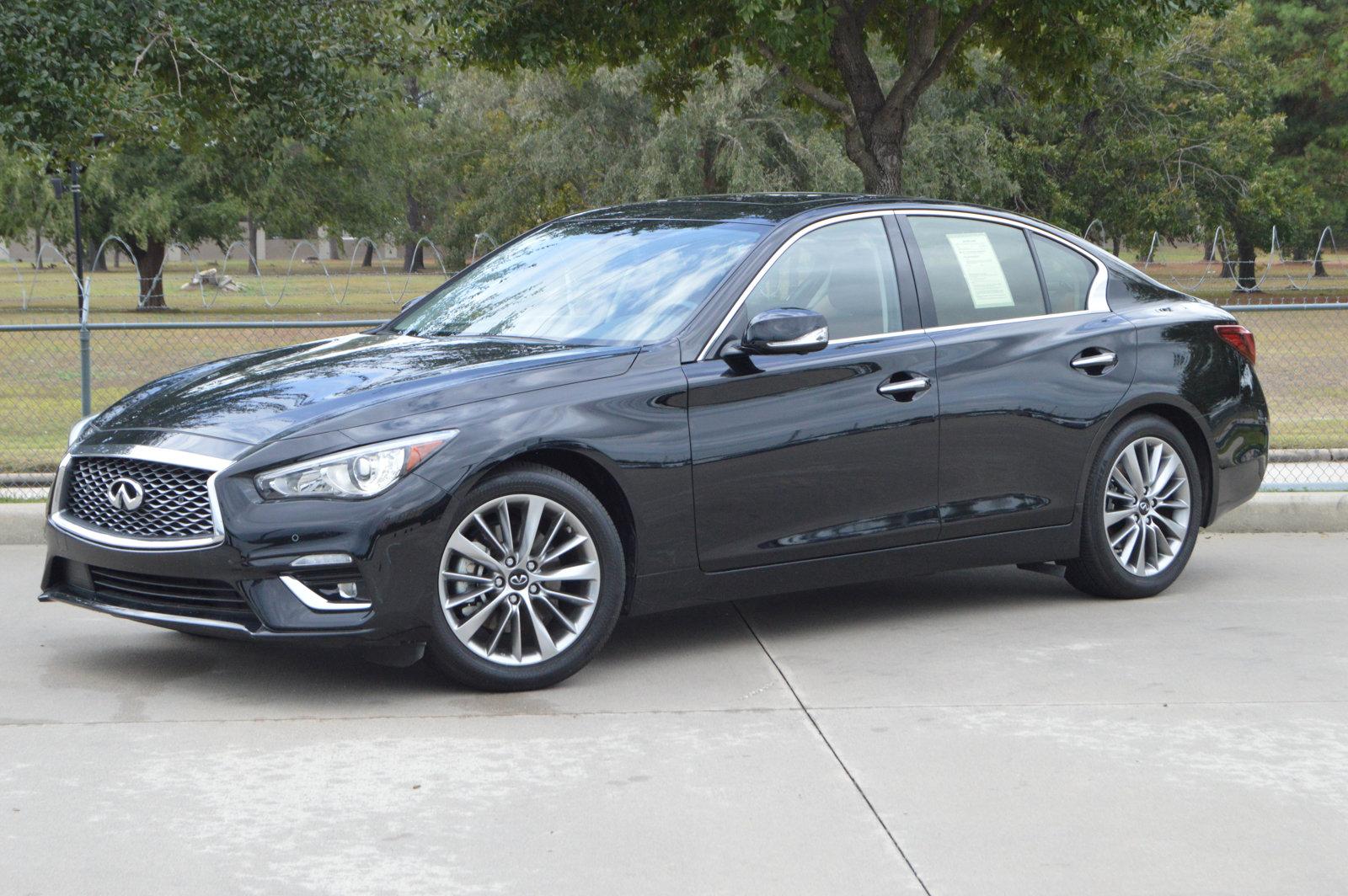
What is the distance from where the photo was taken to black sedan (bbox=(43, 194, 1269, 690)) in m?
5.56

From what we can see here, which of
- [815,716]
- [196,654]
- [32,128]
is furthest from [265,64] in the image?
[815,716]

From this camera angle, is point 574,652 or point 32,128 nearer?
point 574,652

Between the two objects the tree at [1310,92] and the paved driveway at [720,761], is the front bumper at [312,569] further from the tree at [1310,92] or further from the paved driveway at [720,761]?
the tree at [1310,92]

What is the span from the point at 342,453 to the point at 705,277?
1.69 m

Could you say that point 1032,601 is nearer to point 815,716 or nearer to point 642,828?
point 815,716

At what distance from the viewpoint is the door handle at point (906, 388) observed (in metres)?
6.65

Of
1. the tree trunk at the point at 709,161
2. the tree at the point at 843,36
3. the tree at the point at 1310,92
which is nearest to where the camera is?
the tree at the point at 843,36

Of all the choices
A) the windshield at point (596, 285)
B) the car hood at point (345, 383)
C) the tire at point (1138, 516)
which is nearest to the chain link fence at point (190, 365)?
the tire at point (1138, 516)

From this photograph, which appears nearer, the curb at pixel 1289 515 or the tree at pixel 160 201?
the curb at pixel 1289 515

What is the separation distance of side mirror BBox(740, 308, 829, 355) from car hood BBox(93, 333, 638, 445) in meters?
0.46

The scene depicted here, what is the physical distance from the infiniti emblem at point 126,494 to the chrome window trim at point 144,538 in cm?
9

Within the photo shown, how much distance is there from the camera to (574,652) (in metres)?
5.97

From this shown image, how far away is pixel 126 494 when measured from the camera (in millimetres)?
5781

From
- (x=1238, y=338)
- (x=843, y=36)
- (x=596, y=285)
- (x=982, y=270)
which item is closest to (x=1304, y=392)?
(x=843, y=36)
